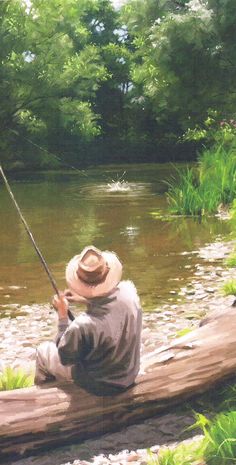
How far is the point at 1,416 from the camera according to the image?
14.8ft

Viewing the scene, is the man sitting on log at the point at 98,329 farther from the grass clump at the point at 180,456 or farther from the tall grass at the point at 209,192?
the tall grass at the point at 209,192

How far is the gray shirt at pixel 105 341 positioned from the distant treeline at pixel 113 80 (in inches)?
119

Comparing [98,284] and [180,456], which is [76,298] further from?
[180,456]

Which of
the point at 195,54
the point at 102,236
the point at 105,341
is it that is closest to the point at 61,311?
the point at 105,341

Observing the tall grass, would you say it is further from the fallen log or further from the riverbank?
the fallen log

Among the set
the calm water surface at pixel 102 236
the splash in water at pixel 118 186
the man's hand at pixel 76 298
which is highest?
the man's hand at pixel 76 298

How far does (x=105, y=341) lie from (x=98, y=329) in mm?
110

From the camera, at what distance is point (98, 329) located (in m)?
4.46

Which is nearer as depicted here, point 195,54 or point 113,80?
point 195,54

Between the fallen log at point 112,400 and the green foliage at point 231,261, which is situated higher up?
the fallen log at point 112,400

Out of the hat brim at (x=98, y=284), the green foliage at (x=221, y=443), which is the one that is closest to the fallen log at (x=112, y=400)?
the green foliage at (x=221, y=443)

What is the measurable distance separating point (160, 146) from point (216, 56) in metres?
21.0

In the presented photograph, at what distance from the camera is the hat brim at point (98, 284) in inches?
170

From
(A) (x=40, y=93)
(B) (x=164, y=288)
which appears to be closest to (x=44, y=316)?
(B) (x=164, y=288)
